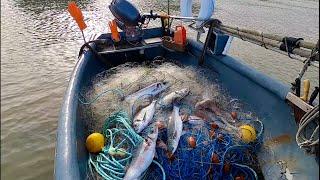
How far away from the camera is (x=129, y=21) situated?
8.58m

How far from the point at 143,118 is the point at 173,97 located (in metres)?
0.92

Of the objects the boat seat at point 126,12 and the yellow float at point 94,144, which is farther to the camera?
the boat seat at point 126,12

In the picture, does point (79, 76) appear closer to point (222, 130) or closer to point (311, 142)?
point (222, 130)

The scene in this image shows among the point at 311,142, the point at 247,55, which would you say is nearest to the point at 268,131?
the point at 311,142

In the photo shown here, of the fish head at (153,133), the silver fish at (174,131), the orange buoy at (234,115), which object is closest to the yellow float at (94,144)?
the fish head at (153,133)

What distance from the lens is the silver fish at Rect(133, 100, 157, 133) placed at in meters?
4.88

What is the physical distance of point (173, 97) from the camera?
19.0ft

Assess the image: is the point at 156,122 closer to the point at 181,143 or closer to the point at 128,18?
the point at 181,143

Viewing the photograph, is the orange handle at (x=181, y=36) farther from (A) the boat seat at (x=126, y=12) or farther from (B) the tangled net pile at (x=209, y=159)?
(B) the tangled net pile at (x=209, y=159)

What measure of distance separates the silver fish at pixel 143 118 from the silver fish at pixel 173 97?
0.82ft

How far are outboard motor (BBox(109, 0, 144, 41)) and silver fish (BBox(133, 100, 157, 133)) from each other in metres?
3.72

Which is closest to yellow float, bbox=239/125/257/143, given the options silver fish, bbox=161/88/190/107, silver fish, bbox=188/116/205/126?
silver fish, bbox=188/116/205/126

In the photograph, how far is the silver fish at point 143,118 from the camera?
16.0 ft

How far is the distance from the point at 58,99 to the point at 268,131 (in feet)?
18.4
